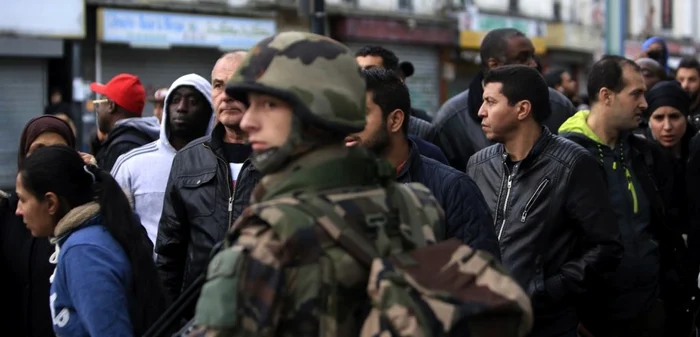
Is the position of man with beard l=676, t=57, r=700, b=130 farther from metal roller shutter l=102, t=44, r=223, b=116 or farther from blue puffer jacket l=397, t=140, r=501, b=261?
metal roller shutter l=102, t=44, r=223, b=116

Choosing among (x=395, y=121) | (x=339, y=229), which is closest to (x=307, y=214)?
(x=339, y=229)

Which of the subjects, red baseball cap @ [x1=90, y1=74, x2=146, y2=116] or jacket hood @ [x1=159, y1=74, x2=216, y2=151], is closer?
jacket hood @ [x1=159, y1=74, x2=216, y2=151]

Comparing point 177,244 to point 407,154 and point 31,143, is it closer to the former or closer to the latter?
point 407,154

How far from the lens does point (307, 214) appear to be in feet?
9.27

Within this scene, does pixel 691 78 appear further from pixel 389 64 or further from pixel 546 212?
pixel 546 212

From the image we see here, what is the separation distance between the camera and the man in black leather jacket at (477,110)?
7160 millimetres

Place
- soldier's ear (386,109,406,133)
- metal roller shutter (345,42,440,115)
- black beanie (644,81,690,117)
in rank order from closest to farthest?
1. soldier's ear (386,109,406,133)
2. black beanie (644,81,690,117)
3. metal roller shutter (345,42,440,115)

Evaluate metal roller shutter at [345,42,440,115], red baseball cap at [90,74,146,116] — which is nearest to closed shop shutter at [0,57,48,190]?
metal roller shutter at [345,42,440,115]

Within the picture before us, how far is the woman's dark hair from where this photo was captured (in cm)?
431

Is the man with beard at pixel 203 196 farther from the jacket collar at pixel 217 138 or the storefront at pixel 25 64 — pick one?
the storefront at pixel 25 64

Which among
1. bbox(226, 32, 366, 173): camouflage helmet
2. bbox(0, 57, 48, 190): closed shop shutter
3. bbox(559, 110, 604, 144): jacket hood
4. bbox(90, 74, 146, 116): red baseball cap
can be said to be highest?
bbox(226, 32, 366, 173): camouflage helmet

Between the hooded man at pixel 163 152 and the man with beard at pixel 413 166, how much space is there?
4.66ft

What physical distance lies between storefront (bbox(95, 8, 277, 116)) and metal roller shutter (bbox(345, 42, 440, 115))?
4.49 m

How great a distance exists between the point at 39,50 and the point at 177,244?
52.6 ft
